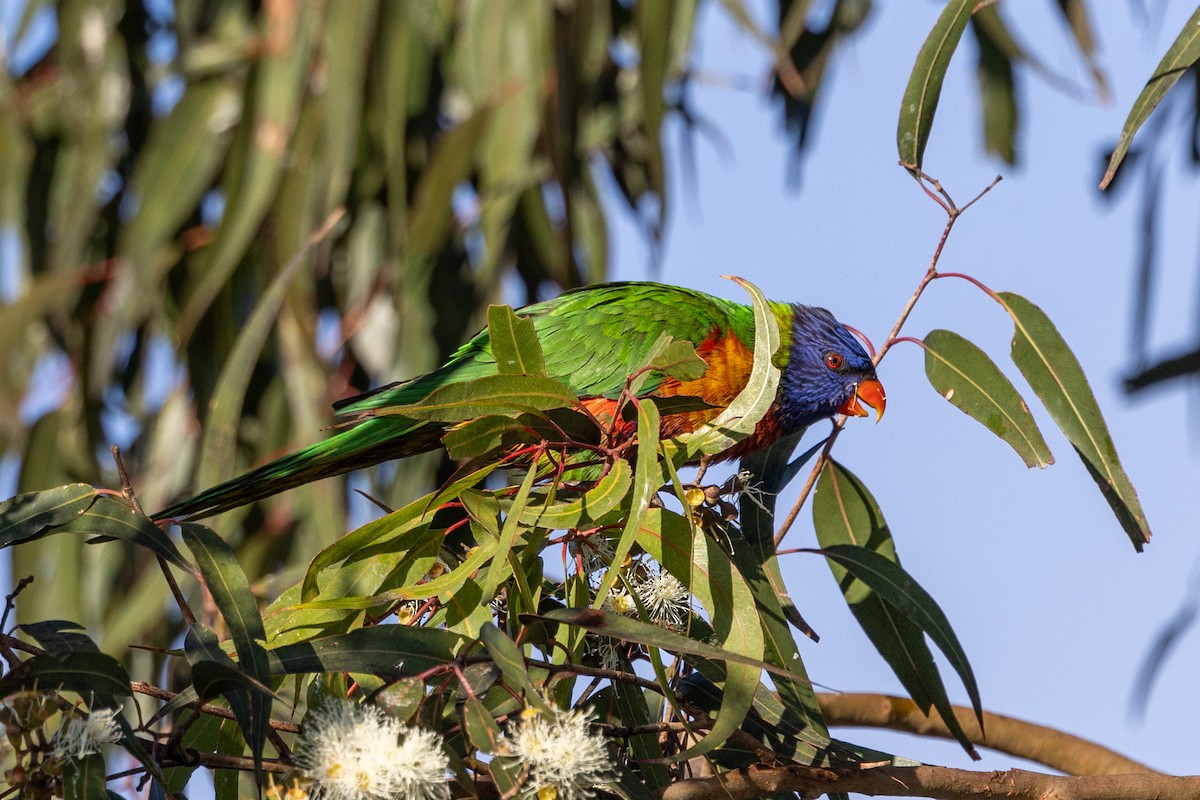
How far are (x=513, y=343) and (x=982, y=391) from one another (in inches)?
28.1

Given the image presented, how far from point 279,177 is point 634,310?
5.10 feet

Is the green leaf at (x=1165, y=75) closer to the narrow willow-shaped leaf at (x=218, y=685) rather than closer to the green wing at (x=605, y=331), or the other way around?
the green wing at (x=605, y=331)

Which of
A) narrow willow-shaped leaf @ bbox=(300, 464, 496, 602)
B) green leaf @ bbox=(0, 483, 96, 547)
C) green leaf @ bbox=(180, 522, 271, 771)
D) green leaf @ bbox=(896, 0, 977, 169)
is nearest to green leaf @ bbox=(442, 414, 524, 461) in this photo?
narrow willow-shaped leaf @ bbox=(300, 464, 496, 602)

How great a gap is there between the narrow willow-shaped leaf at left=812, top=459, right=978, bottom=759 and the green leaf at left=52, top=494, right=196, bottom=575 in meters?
0.96

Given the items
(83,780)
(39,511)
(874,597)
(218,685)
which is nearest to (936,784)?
(874,597)

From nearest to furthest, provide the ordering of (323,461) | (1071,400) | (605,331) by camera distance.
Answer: (1071,400) → (323,461) → (605,331)

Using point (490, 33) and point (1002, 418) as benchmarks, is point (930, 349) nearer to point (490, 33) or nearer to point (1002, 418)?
point (1002, 418)

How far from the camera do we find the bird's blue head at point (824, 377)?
104 inches

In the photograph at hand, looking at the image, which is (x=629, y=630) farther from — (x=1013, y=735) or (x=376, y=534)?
(x=1013, y=735)

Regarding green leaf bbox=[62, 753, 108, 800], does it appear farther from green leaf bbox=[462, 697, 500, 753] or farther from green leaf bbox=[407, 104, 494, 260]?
green leaf bbox=[407, 104, 494, 260]

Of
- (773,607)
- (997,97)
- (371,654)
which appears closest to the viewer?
(371,654)

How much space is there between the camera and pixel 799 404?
8.64 ft

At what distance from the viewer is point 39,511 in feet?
4.62

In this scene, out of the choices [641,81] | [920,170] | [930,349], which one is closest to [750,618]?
[930,349]
